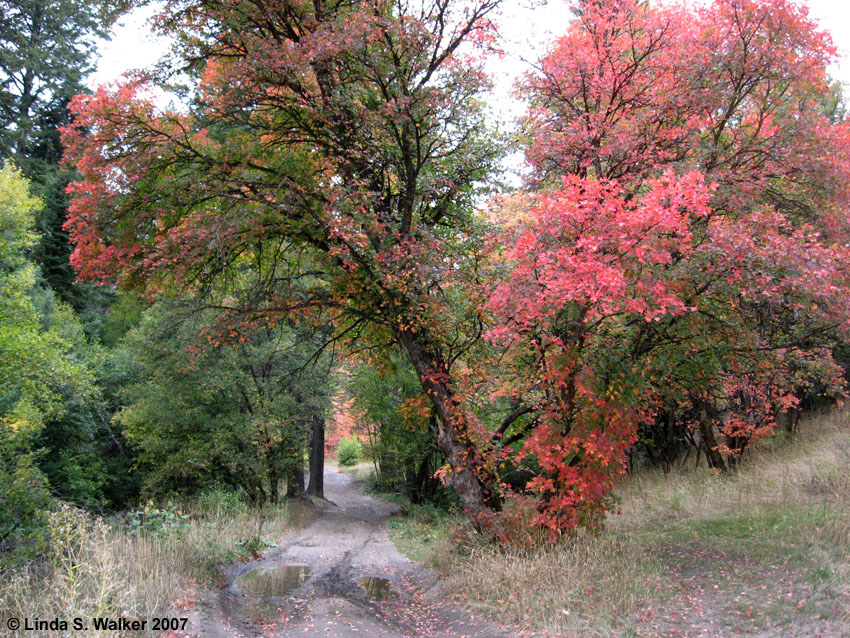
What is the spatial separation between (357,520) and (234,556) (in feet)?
33.0

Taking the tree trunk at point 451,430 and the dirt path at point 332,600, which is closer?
the dirt path at point 332,600

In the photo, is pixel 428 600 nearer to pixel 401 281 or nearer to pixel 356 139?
pixel 401 281

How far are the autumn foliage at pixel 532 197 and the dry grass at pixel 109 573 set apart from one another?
3402 mm

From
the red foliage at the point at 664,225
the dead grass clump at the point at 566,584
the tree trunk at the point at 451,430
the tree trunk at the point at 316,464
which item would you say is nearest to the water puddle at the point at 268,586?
the dead grass clump at the point at 566,584

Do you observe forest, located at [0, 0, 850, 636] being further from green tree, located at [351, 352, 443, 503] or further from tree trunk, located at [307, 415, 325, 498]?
tree trunk, located at [307, 415, 325, 498]

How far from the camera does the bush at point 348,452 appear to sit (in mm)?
42219

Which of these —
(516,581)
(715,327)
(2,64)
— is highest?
(2,64)

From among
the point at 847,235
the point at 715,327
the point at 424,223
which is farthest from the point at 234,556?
the point at 847,235

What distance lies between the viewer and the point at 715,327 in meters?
6.97

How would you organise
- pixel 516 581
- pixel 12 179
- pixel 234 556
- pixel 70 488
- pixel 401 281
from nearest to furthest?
pixel 516 581, pixel 401 281, pixel 234 556, pixel 70 488, pixel 12 179

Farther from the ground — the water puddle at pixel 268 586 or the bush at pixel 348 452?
the water puddle at pixel 268 586

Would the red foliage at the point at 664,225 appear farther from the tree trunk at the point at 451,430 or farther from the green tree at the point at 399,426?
the green tree at the point at 399,426

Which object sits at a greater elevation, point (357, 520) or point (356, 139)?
point (356, 139)

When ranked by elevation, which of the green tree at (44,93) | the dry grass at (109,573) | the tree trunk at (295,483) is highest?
the green tree at (44,93)
